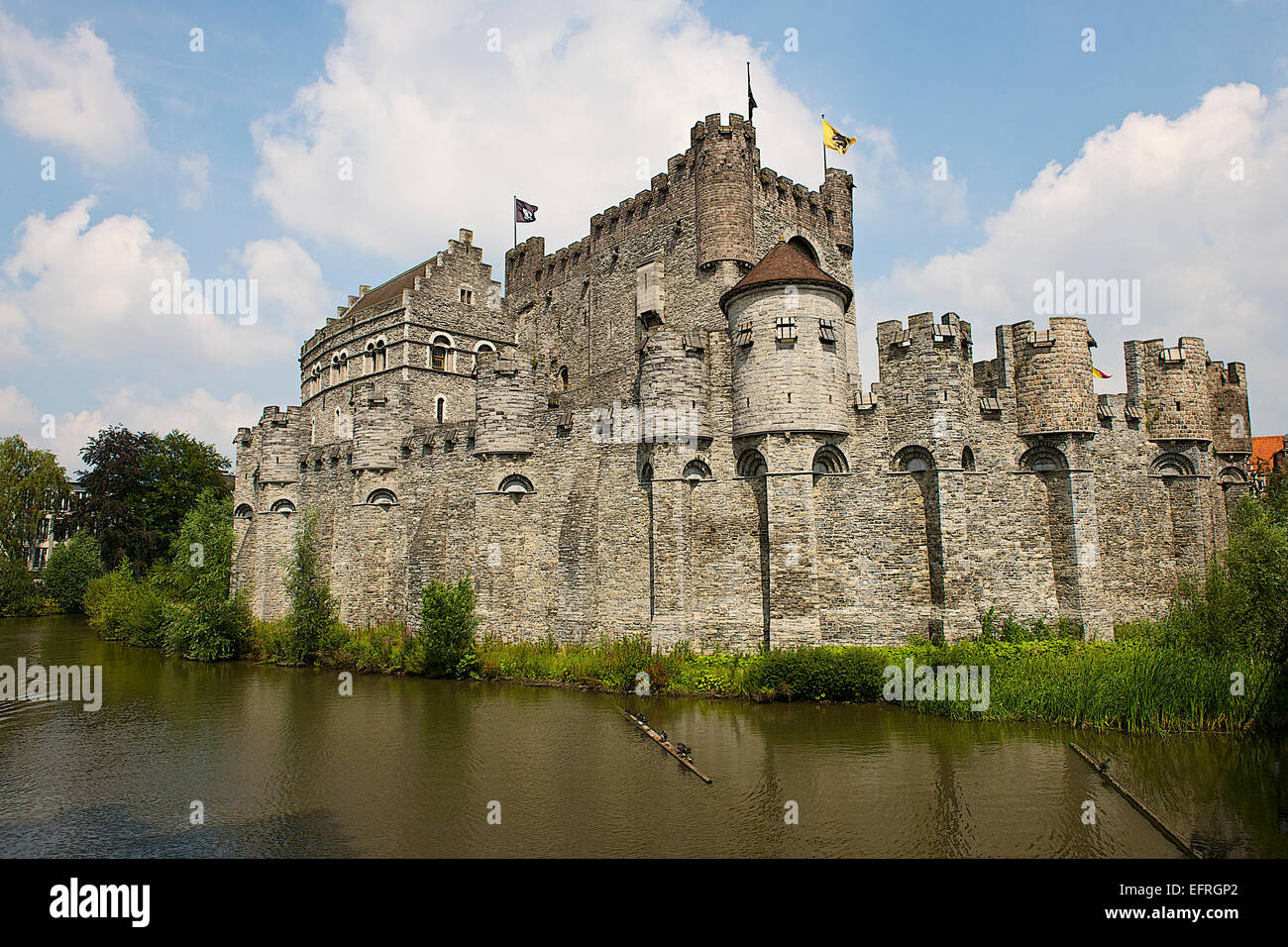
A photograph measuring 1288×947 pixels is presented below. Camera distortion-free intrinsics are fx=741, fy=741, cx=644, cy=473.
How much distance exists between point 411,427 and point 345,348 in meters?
13.2

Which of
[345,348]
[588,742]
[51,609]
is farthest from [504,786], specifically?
[51,609]

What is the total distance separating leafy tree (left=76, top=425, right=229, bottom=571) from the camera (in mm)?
47969

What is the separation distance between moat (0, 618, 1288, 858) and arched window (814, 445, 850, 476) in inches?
251

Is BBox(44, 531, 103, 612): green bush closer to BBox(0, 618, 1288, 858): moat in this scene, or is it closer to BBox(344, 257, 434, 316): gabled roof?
BBox(344, 257, 434, 316): gabled roof

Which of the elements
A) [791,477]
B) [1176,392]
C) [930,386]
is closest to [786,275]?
[930,386]

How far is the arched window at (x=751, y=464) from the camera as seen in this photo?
21.0 m

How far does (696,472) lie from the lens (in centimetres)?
2170

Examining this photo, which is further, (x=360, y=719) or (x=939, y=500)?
(x=939, y=500)

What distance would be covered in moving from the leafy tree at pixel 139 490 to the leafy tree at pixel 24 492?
736 centimetres

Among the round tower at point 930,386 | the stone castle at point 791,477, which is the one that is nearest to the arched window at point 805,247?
the stone castle at point 791,477

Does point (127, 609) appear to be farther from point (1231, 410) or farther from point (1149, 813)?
point (1231, 410)

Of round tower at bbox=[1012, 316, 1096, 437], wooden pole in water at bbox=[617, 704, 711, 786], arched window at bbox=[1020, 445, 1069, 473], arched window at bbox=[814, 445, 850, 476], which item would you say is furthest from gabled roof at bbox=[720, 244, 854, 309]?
wooden pole in water at bbox=[617, 704, 711, 786]
